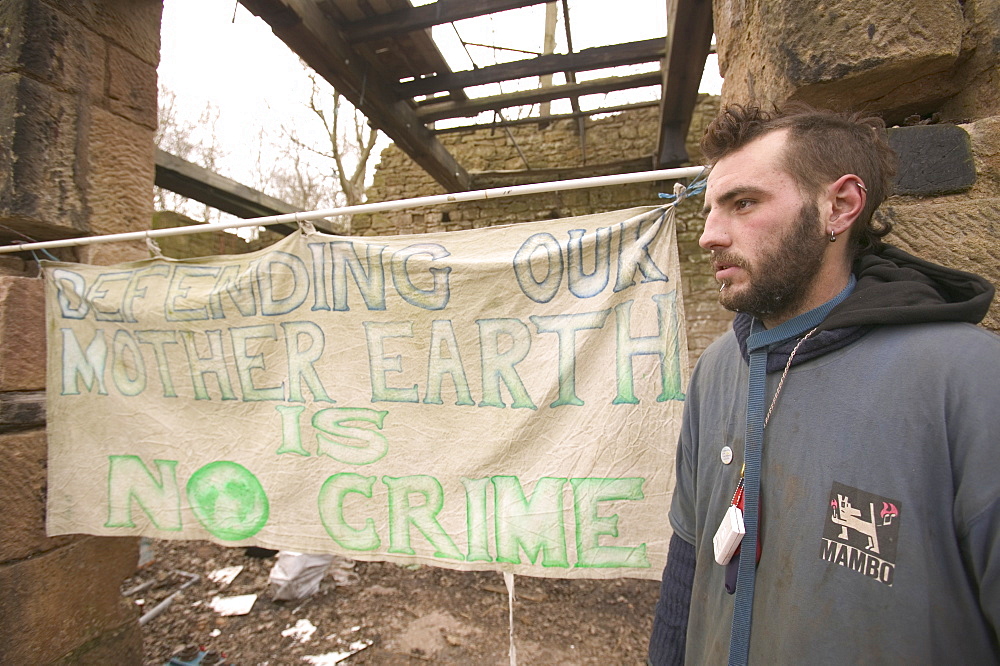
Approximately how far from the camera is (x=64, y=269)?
7.80 feet

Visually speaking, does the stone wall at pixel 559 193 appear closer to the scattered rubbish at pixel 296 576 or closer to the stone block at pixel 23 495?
the scattered rubbish at pixel 296 576

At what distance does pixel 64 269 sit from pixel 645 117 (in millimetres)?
6479

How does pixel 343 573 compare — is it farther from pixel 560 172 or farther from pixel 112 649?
pixel 560 172

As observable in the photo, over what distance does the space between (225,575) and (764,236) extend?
4290mm

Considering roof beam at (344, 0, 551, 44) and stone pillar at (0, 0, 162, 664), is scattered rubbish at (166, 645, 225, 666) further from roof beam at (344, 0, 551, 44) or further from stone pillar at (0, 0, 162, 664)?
roof beam at (344, 0, 551, 44)

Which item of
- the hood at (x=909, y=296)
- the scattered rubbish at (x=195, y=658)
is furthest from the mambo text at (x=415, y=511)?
the scattered rubbish at (x=195, y=658)

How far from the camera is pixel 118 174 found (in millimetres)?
2789

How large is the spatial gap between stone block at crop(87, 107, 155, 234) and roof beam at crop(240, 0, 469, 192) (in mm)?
998

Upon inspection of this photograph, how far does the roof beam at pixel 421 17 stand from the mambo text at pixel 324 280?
7.31 ft

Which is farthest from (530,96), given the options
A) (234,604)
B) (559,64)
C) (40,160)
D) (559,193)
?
(234,604)

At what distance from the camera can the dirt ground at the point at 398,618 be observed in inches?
116

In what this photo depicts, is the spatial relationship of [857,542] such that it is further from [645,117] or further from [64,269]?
[645,117]

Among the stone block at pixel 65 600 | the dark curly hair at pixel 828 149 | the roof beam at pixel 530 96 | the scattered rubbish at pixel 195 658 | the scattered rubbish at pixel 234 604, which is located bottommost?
the scattered rubbish at pixel 195 658

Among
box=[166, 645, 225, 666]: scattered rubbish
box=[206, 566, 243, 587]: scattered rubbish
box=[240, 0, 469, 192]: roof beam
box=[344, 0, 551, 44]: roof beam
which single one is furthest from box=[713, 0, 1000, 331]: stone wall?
box=[206, 566, 243, 587]: scattered rubbish
